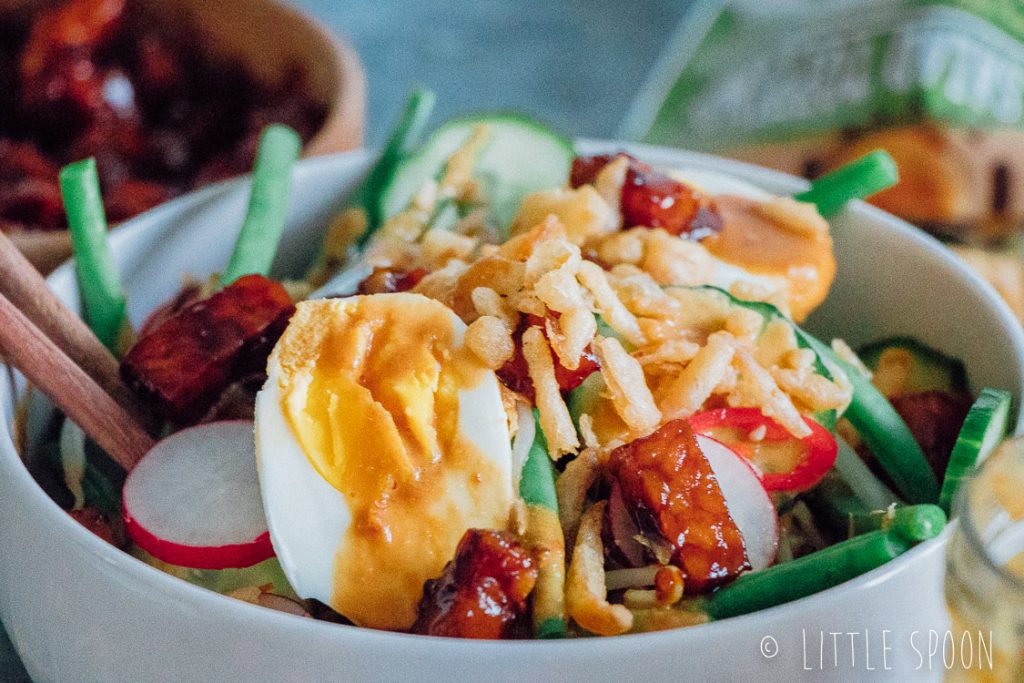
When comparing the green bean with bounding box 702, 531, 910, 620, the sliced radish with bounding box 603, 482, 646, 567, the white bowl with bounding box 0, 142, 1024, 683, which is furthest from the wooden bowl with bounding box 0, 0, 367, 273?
the green bean with bounding box 702, 531, 910, 620

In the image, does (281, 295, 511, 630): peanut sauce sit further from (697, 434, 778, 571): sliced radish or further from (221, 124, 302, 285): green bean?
(221, 124, 302, 285): green bean

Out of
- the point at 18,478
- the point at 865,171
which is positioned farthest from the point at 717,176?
the point at 18,478

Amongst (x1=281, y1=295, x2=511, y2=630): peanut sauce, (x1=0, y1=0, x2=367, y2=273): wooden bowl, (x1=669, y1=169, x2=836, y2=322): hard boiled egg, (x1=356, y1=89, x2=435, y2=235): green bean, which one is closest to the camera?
(x1=281, y1=295, x2=511, y2=630): peanut sauce

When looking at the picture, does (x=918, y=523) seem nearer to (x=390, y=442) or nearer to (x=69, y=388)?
(x=390, y=442)

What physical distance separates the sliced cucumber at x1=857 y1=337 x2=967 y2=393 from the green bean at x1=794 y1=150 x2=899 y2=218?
0.18 m

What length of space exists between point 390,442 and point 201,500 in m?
0.20

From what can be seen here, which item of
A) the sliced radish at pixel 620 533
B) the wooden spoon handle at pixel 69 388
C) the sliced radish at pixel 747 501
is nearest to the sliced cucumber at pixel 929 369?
the sliced radish at pixel 747 501

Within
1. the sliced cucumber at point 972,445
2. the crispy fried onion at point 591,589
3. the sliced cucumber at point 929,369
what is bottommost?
the sliced cucumber at point 929,369

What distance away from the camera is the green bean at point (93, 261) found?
1.19 metres

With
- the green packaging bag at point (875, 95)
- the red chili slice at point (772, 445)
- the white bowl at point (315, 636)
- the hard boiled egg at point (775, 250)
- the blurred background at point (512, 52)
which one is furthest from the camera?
the blurred background at point (512, 52)

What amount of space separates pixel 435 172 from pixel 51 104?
0.88m

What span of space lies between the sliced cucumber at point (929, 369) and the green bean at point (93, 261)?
856 mm

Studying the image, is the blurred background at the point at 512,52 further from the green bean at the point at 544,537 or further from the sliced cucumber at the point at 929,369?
the green bean at the point at 544,537

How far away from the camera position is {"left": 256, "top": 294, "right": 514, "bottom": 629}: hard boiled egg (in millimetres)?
836
